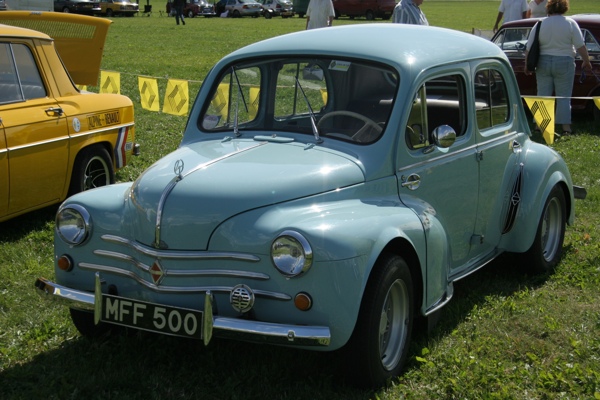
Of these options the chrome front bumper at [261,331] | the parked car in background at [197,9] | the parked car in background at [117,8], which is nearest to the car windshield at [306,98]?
the chrome front bumper at [261,331]

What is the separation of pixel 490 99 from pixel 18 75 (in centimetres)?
371

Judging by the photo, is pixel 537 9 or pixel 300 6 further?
pixel 300 6

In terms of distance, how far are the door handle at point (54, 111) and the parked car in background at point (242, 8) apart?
4108 cm

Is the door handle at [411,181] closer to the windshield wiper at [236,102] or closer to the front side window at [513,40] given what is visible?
the windshield wiper at [236,102]

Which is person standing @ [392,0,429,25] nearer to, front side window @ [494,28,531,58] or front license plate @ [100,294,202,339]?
front side window @ [494,28,531,58]

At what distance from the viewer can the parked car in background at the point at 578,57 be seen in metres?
12.2

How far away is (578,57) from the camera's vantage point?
40.5 feet

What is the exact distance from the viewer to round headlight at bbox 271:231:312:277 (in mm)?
3859

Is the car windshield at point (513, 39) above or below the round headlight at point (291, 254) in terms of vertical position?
above

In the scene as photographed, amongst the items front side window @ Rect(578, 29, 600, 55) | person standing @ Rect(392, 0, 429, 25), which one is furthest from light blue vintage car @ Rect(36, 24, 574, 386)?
front side window @ Rect(578, 29, 600, 55)

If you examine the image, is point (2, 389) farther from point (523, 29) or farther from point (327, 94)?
point (523, 29)

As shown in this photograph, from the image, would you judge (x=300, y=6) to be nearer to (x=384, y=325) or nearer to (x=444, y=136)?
(x=444, y=136)

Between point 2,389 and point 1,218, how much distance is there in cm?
253

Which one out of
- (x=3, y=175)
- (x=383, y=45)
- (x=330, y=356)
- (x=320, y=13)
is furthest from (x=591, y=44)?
(x=330, y=356)
